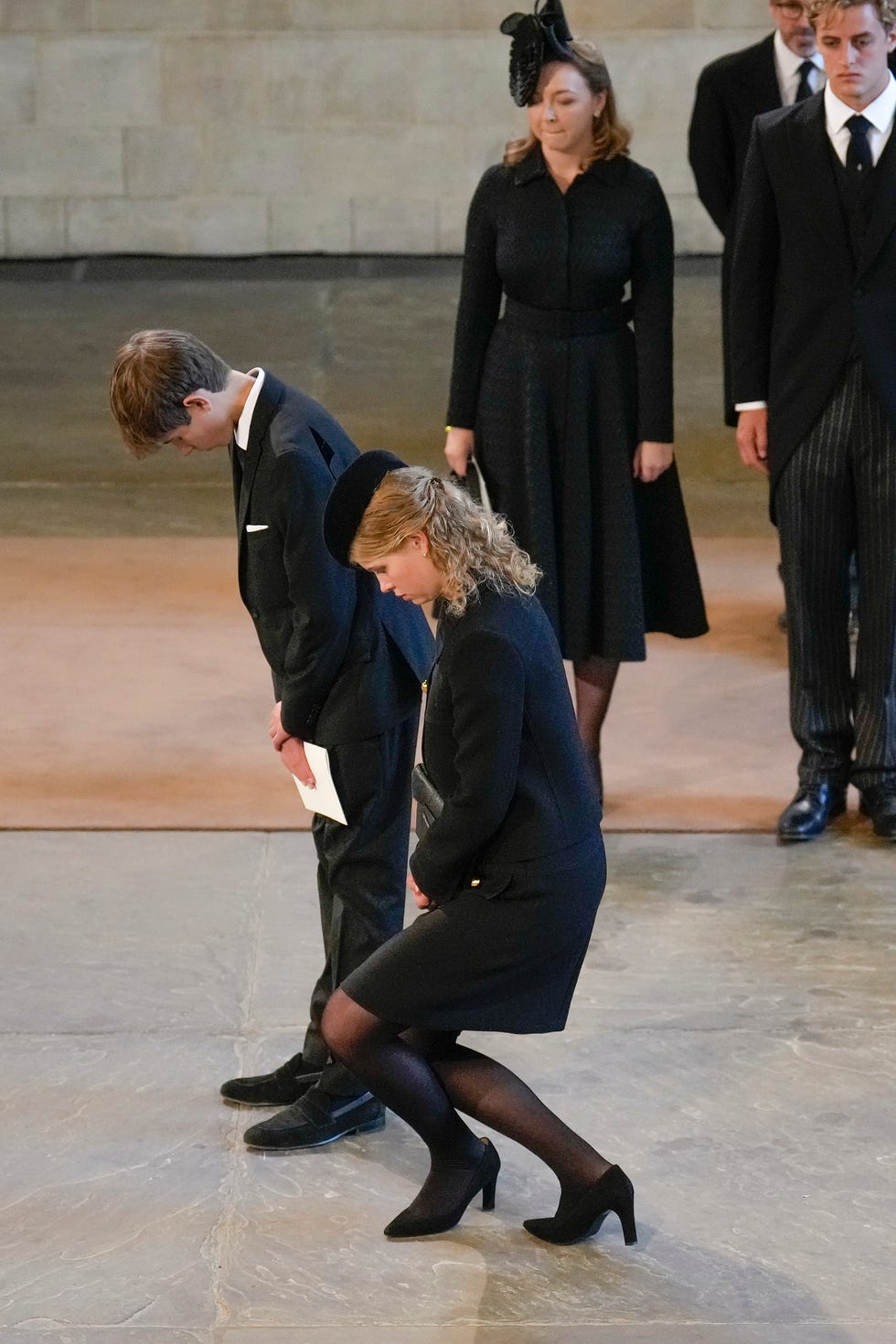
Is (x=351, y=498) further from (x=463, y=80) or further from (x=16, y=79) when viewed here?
(x=16, y=79)

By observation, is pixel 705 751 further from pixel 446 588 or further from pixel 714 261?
pixel 714 261

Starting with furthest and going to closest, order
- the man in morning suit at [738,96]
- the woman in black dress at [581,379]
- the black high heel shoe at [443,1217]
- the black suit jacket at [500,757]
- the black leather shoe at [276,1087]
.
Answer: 1. the man in morning suit at [738,96]
2. the woman in black dress at [581,379]
3. the black leather shoe at [276,1087]
4. the black high heel shoe at [443,1217]
5. the black suit jacket at [500,757]

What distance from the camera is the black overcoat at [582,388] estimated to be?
483cm

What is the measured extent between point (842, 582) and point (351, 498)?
2.27 meters

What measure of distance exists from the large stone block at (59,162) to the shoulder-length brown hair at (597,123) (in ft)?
25.9

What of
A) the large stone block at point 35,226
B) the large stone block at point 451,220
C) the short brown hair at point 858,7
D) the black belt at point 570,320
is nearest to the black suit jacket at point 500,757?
the black belt at point 570,320

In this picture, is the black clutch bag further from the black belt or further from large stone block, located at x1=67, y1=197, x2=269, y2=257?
large stone block, located at x1=67, y1=197, x2=269, y2=257

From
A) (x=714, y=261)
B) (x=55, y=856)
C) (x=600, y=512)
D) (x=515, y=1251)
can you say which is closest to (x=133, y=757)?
(x=55, y=856)

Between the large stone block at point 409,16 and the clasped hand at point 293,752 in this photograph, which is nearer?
the clasped hand at point 293,752

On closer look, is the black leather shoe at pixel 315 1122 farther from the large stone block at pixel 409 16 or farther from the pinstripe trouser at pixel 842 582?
the large stone block at pixel 409 16

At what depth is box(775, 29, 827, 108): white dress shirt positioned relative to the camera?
5855 mm

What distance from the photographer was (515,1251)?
3.27 metres

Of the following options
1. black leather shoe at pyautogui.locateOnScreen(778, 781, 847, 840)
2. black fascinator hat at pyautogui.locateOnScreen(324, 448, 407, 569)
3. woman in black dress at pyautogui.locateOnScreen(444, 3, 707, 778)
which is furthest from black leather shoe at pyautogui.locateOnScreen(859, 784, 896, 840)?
black fascinator hat at pyautogui.locateOnScreen(324, 448, 407, 569)

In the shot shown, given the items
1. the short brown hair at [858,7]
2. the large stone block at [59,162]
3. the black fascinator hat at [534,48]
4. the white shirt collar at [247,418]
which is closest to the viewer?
the white shirt collar at [247,418]
